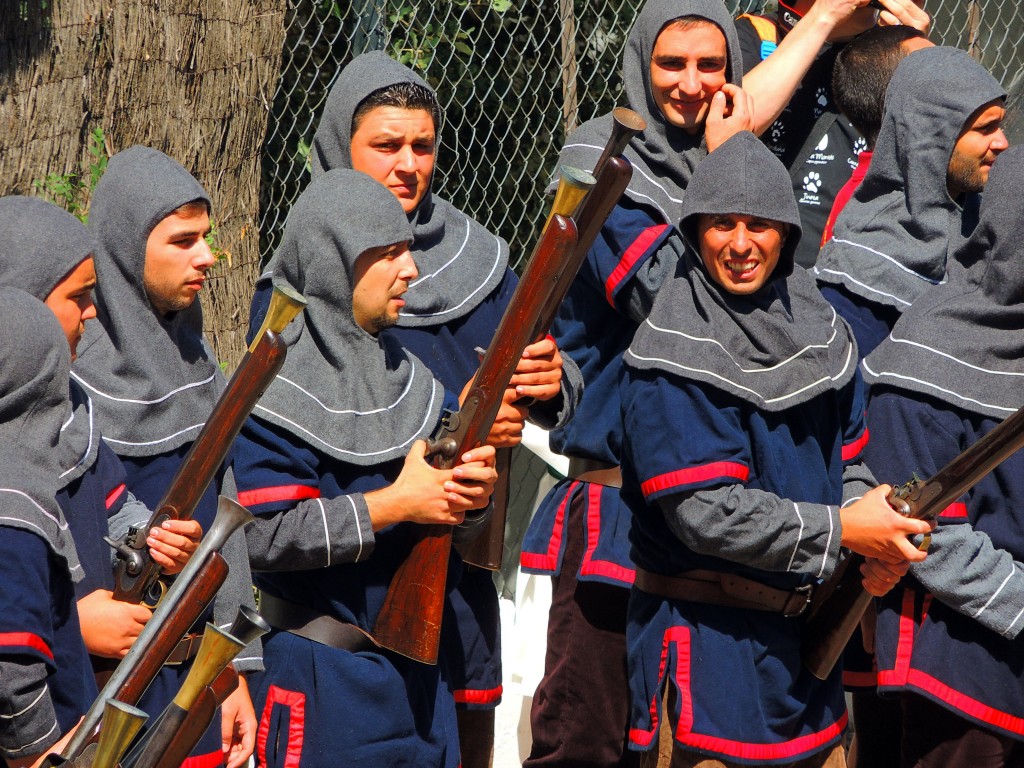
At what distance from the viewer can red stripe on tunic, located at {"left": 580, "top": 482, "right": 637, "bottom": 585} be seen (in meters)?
3.96

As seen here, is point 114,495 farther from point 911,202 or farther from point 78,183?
point 78,183

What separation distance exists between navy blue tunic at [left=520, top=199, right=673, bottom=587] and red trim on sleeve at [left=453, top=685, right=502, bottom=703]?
40 centimetres

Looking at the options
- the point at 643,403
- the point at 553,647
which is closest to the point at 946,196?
the point at 643,403

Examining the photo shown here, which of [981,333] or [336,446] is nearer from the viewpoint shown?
[336,446]

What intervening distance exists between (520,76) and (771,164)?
3226 mm

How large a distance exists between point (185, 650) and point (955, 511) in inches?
72.7

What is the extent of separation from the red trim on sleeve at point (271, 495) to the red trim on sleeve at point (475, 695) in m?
0.80

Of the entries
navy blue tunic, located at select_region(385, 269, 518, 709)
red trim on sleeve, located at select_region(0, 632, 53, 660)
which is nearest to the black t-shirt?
navy blue tunic, located at select_region(385, 269, 518, 709)

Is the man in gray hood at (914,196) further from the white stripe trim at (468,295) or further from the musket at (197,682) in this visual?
the musket at (197,682)

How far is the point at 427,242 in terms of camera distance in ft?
13.0

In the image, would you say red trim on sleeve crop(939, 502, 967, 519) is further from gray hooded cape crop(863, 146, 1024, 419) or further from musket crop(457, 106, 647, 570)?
musket crop(457, 106, 647, 570)

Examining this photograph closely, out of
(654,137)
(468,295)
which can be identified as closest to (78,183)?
(468,295)

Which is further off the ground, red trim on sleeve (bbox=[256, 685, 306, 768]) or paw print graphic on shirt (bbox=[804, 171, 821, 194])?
paw print graphic on shirt (bbox=[804, 171, 821, 194])

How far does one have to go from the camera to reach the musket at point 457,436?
3.28 meters
